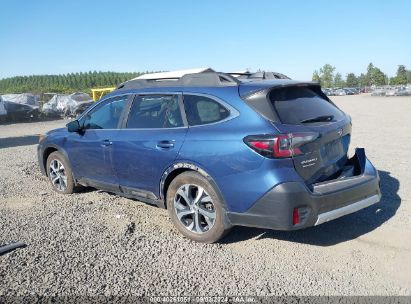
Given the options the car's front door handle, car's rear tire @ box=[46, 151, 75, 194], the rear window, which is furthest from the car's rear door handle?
car's rear tire @ box=[46, 151, 75, 194]

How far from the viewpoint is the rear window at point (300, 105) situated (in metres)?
3.95

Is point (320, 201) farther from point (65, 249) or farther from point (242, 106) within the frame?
point (65, 249)

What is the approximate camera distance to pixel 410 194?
5.84 meters

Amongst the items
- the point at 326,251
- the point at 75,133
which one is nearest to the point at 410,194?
the point at 326,251

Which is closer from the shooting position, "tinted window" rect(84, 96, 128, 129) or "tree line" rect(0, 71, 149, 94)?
"tinted window" rect(84, 96, 128, 129)

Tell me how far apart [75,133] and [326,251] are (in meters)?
3.78

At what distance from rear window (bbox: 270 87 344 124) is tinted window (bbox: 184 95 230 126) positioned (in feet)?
1.74

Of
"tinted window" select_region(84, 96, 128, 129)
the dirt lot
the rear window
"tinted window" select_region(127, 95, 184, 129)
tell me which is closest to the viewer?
the dirt lot

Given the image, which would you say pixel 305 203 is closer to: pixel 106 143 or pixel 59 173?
pixel 106 143

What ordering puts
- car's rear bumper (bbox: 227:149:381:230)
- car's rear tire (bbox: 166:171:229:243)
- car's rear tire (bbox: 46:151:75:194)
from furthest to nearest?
1. car's rear tire (bbox: 46:151:75:194)
2. car's rear tire (bbox: 166:171:229:243)
3. car's rear bumper (bbox: 227:149:381:230)

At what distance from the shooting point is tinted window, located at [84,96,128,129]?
525 centimetres

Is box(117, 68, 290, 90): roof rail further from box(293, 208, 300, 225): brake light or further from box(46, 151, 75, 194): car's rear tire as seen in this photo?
box(46, 151, 75, 194): car's rear tire

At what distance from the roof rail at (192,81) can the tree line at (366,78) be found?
11181cm

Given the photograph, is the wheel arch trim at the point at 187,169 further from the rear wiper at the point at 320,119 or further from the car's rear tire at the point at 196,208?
the rear wiper at the point at 320,119
